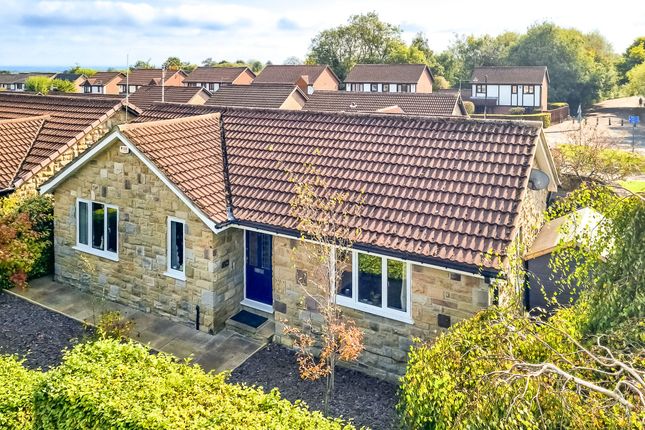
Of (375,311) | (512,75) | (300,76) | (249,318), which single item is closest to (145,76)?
(300,76)

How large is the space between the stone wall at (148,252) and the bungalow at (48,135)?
3.61 metres

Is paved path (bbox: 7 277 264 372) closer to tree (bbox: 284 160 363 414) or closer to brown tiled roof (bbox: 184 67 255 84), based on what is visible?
tree (bbox: 284 160 363 414)

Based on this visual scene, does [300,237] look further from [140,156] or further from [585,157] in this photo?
[585,157]

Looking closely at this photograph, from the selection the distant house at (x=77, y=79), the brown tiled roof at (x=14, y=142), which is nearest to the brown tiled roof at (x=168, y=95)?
the brown tiled roof at (x=14, y=142)

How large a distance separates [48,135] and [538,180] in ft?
61.6

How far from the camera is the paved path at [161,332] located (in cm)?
1327

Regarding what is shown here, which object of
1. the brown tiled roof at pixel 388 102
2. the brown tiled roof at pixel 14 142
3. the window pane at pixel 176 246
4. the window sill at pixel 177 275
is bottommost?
the window sill at pixel 177 275

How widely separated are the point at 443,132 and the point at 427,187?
2274 millimetres

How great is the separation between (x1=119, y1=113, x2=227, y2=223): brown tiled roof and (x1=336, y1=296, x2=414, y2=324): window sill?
372 centimetres

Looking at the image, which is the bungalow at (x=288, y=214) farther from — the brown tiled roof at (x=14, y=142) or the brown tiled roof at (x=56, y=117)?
the brown tiled roof at (x=56, y=117)

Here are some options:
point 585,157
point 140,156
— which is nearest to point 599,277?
point 140,156

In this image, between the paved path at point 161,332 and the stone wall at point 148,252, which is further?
the stone wall at point 148,252

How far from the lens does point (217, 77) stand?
86312 mm

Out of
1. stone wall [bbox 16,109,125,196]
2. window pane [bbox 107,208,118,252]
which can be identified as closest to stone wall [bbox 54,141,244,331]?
window pane [bbox 107,208,118,252]
